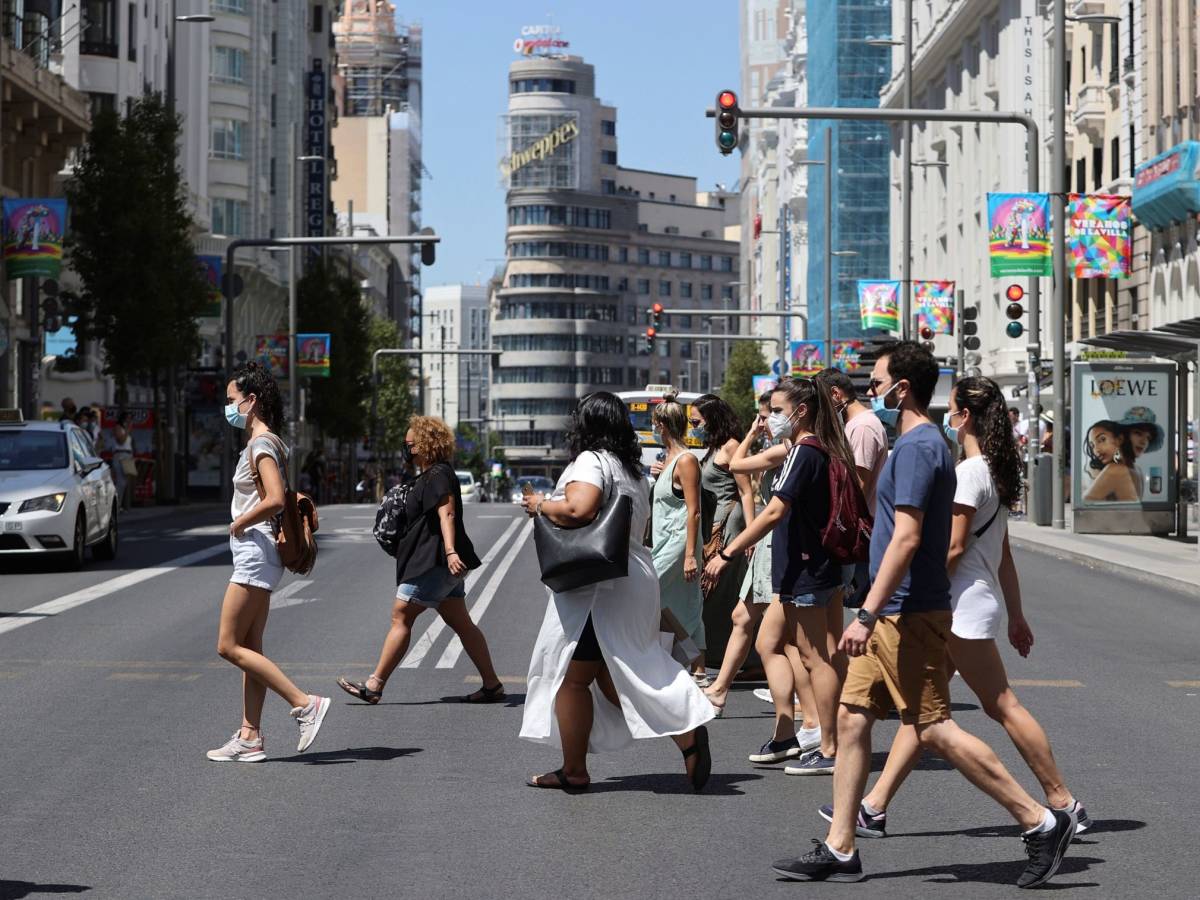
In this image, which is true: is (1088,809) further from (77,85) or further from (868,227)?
(868,227)

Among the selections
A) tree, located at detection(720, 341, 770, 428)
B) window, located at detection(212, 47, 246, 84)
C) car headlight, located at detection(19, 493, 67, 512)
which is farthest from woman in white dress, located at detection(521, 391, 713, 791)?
tree, located at detection(720, 341, 770, 428)

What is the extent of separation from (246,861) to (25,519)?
15.6 metres

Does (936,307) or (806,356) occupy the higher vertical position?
(936,307)

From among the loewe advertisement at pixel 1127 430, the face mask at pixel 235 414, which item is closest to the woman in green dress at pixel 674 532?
the face mask at pixel 235 414

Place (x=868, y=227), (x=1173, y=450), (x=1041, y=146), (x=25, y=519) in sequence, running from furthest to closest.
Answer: (x=868, y=227) → (x=1041, y=146) → (x=1173, y=450) → (x=25, y=519)

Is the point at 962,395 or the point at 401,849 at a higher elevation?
the point at 962,395

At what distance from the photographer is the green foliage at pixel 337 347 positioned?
83.6 metres

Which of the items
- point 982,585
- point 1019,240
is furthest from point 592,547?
Answer: point 1019,240

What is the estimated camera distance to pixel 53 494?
2277 cm

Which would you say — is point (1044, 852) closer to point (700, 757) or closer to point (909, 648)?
point (909, 648)

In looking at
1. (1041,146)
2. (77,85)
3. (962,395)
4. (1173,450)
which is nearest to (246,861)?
(962,395)

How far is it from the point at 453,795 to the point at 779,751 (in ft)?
5.72

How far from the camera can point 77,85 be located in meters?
57.8

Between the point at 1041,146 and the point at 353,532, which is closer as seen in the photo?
the point at 353,532
